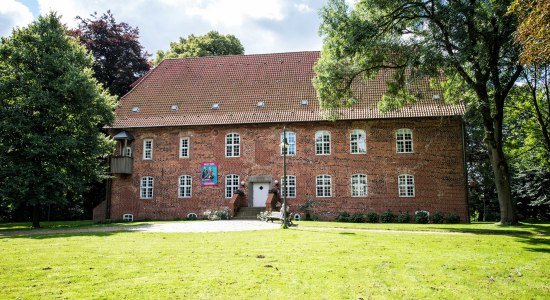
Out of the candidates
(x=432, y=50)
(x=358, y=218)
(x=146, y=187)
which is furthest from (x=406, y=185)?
(x=146, y=187)

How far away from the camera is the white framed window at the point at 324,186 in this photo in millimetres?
26344

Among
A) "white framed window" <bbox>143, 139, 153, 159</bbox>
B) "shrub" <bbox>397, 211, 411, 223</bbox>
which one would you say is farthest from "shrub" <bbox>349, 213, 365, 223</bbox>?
"white framed window" <bbox>143, 139, 153, 159</bbox>

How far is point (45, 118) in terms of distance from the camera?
21562 millimetres

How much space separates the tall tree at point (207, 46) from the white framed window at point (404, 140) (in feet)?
68.0

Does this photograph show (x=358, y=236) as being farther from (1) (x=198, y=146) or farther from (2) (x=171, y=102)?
(2) (x=171, y=102)

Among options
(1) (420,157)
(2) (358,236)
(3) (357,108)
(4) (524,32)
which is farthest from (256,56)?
(4) (524,32)

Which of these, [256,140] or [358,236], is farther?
[256,140]

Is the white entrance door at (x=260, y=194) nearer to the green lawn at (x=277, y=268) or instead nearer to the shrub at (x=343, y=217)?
the shrub at (x=343, y=217)

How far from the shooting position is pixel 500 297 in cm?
723

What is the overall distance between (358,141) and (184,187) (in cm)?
1080

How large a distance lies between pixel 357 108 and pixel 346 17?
7542mm

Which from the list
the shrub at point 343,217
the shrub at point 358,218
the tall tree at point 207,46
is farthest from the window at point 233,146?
the tall tree at point 207,46

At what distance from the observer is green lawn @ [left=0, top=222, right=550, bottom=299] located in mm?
7305

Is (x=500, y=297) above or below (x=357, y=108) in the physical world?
below
